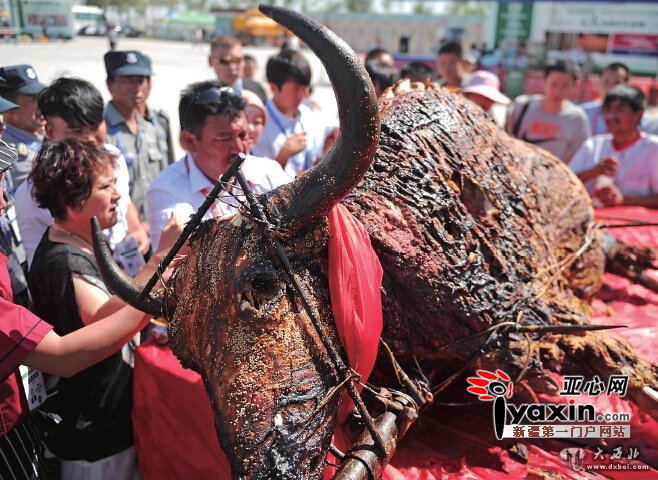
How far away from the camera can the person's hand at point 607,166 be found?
4160 millimetres

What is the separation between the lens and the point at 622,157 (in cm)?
448

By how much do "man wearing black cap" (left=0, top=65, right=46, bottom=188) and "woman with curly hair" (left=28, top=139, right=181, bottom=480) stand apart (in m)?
1.33

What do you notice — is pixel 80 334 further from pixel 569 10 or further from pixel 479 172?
pixel 569 10

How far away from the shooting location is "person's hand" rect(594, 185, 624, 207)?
14.5 feet

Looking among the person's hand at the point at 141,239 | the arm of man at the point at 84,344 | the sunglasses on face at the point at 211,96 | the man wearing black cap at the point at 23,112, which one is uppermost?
the sunglasses on face at the point at 211,96

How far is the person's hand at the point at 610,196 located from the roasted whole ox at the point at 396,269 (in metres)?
1.34

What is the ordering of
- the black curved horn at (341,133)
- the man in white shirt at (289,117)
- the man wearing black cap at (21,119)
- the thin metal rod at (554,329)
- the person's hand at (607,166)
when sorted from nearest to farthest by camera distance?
the black curved horn at (341,133)
the thin metal rod at (554,329)
the man wearing black cap at (21,119)
the man in white shirt at (289,117)
the person's hand at (607,166)

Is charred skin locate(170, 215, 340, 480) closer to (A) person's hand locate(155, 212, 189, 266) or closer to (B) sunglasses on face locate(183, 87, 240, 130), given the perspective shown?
(A) person's hand locate(155, 212, 189, 266)

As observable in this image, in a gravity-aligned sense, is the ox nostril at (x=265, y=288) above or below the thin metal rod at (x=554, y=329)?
above

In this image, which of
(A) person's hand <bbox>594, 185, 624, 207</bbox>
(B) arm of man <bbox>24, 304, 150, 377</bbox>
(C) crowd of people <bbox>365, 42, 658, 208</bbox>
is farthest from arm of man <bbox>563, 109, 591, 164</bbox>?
(B) arm of man <bbox>24, 304, 150, 377</bbox>

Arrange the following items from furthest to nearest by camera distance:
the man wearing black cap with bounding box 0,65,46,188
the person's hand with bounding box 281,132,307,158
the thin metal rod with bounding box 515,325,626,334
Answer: the person's hand with bounding box 281,132,307,158 → the man wearing black cap with bounding box 0,65,46,188 → the thin metal rod with bounding box 515,325,626,334

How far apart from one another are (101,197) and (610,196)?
13.0 feet

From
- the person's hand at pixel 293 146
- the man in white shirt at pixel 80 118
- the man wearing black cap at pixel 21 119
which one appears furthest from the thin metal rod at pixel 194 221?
the person's hand at pixel 293 146

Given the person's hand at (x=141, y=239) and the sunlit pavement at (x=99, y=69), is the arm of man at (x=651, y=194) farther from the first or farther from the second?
the sunlit pavement at (x=99, y=69)
